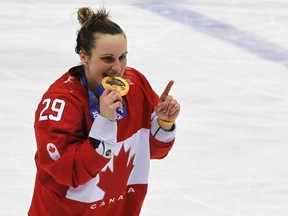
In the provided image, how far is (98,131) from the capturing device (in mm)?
1903

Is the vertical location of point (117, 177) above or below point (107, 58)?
below

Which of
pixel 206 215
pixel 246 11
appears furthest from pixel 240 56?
pixel 206 215

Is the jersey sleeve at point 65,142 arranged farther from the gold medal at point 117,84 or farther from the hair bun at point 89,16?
the hair bun at point 89,16

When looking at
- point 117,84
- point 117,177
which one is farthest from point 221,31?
point 117,84

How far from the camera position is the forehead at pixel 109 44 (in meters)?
1.99

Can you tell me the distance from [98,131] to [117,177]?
24 centimetres

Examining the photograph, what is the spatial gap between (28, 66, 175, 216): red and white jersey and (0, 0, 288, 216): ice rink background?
3.33 ft

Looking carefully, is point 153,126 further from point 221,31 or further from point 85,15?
point 221,31

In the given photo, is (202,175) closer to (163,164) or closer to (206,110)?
(163,164)

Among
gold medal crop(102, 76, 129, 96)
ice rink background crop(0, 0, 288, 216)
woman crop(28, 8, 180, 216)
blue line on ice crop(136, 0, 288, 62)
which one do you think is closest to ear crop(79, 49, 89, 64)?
woman crop(28, 8, 180, 216)

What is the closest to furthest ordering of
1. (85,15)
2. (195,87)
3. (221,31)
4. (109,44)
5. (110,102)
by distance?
(110,102) → (109,44) → (85,15) → (195,87) → (221,31)

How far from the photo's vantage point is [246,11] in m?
5.97

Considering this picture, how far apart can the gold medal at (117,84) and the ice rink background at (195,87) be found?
4.28 ft

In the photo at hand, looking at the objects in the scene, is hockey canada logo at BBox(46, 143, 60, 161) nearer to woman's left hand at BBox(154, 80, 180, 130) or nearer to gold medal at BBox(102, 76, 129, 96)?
gold medal at BBox(102, 76, 129, 96)
